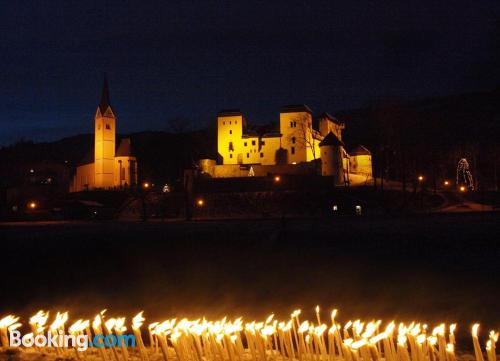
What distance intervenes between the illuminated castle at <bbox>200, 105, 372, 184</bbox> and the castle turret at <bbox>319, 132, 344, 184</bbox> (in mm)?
1036

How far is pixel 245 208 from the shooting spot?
61812 mm

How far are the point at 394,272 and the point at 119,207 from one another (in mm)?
53855

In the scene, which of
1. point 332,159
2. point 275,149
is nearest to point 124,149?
point 275,149

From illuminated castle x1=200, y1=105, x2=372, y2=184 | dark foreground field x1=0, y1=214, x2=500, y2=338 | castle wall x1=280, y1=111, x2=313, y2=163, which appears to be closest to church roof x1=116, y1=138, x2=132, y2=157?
illuminated castle x1=200, y1=105, x2=372, y2=184

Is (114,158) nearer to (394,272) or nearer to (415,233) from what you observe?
(415,233)

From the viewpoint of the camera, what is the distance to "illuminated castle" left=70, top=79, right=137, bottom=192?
Answer: 3664 inches

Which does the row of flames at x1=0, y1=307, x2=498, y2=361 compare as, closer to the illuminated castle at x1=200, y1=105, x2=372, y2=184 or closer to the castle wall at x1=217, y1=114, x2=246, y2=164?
the illuminated castle at x1=200, y1=105, x2=372, y2=184

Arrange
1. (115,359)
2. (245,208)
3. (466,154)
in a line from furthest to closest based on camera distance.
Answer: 1. (466,154)
2. (245,208)
3. (115,359)

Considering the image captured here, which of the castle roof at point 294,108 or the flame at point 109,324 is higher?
the castle roof at point 294,108

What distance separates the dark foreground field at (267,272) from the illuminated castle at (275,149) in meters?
52.7

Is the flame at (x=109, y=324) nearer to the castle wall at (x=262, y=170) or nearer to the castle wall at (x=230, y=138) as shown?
the castle wall at (x=262, y=170)

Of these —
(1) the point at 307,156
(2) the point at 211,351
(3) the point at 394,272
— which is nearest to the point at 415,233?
(3) the point at 394,272

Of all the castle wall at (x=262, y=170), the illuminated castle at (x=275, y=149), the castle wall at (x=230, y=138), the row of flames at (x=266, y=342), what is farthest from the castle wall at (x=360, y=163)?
the row of flames at (x=266, y=342)

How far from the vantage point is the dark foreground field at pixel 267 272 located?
52.6 ft
